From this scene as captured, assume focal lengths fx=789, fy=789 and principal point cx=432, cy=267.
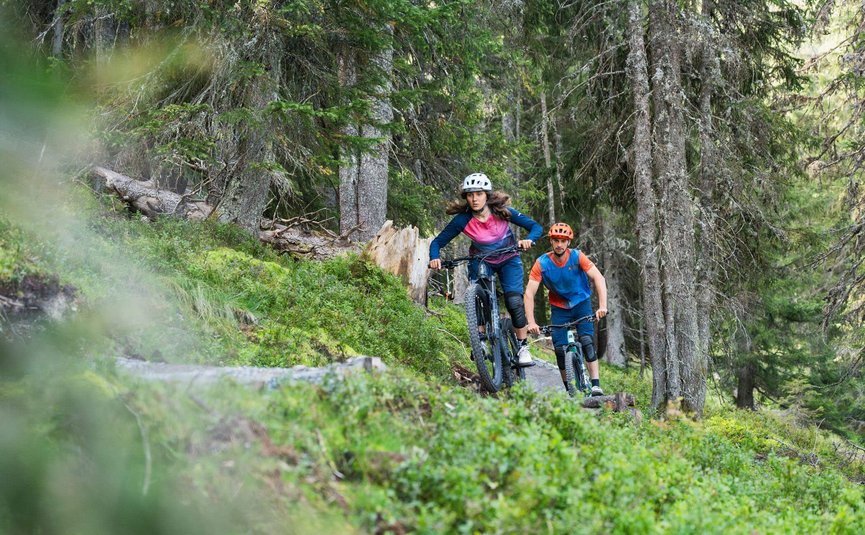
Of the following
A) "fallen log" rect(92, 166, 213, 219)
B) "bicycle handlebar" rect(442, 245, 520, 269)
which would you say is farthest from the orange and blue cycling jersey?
"fallen log" rect(92, 166, 213, 219)

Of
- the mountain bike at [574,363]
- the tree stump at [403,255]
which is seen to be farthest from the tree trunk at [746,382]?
the mountain bike at [574,363]

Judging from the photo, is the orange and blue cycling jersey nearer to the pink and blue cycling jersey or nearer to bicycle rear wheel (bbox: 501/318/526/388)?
the pink and blue cycling jersey

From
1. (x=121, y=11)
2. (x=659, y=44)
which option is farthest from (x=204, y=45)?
(x=659, y=44)

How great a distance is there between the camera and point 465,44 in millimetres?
12773

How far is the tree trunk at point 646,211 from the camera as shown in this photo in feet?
42.8

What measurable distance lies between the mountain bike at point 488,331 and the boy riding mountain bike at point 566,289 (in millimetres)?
547

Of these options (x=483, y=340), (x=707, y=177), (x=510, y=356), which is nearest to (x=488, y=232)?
(x=483, y=340)

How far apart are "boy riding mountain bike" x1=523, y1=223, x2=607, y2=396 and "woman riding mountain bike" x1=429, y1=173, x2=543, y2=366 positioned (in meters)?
0.26

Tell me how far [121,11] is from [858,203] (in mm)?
11654

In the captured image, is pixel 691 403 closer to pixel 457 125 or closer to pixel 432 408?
pixel 457 125

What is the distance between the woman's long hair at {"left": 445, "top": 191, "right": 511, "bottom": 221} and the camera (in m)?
9.23

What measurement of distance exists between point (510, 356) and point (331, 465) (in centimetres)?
545

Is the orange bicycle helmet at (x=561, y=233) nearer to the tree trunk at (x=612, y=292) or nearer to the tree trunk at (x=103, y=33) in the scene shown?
the tree trunk at (x=103, y=33)

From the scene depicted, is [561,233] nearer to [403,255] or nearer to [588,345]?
[588,345]
